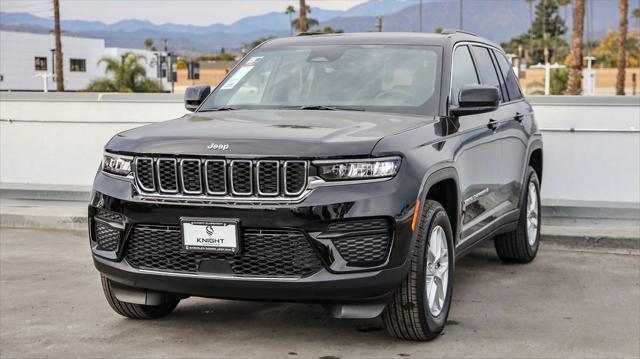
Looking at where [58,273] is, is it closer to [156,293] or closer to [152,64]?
Result: [156,293]

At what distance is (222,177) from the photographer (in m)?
5.33

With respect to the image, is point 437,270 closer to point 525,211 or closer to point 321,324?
point 321,324

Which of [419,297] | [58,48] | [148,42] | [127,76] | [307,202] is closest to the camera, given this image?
[307,202]

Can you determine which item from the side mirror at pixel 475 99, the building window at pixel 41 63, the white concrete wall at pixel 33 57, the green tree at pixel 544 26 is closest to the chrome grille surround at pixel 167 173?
the side mirror at pixel 475 99

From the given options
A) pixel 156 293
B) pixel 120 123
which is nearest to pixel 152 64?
pixel 120 123

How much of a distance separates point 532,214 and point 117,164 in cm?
420

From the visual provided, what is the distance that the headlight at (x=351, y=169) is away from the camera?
5230mm

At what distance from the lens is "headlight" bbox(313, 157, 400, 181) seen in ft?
17.2

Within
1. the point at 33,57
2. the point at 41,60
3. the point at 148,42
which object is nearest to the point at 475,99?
the point at 33,57

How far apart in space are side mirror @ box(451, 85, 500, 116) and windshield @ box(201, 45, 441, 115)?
17 cm

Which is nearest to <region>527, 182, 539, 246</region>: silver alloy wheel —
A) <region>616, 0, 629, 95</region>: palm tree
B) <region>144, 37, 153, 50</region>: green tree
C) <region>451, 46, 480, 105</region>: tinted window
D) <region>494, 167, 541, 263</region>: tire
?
<region>494, 167, 541, 263</region>: tire

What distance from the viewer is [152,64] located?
105 m

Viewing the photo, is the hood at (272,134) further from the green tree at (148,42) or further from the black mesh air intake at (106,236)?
the green tree at (148,42)

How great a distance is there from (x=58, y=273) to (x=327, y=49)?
2.90 m
